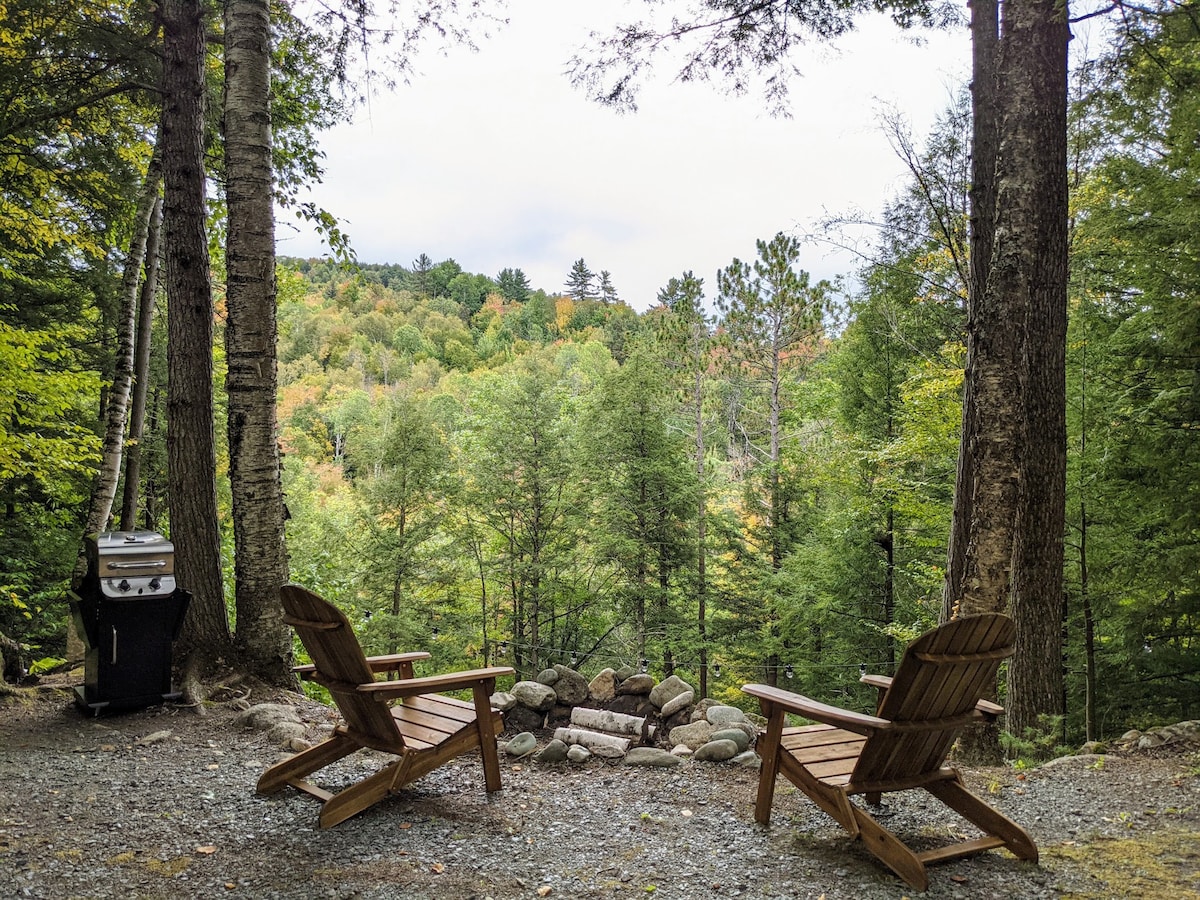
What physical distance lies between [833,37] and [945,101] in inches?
162

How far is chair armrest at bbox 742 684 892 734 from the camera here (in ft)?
8.25

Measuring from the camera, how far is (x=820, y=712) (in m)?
2.71

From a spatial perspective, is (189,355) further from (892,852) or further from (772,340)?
(772,340)

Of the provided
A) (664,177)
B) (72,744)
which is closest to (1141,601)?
(72,744)

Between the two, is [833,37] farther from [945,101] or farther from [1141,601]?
[1141,601]

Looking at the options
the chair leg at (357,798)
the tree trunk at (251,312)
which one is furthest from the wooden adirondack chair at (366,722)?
the tree trunk at (251,312)

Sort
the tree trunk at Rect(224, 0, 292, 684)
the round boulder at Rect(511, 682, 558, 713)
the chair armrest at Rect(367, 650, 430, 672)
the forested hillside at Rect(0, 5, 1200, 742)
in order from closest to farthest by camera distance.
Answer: the chair armrest at Rect(367, 650, 430, 672) → the tree trunk at Rect(224, 0, 292, 684) → the round boulder at Rect(511, 682, 558, 713) → the forested hillside at Rect(0, 5, 1200, 742)

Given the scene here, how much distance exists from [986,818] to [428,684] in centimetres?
220

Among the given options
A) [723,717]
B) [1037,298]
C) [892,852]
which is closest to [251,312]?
[723,717]

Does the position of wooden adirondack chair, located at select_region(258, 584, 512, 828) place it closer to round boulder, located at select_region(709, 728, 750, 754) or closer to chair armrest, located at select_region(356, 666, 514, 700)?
chair armrest, located at select_region(356, 666, 514, 700)

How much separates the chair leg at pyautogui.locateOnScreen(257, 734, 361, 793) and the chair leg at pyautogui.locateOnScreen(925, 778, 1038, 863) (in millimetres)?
2451

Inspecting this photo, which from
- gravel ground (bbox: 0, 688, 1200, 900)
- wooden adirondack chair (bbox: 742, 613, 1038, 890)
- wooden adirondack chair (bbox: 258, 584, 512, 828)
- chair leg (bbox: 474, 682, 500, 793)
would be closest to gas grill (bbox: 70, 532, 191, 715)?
gravel ground (bbox: 0, 688, 1200, 900)

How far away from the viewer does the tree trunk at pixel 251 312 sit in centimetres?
452

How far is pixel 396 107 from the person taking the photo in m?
5.25
